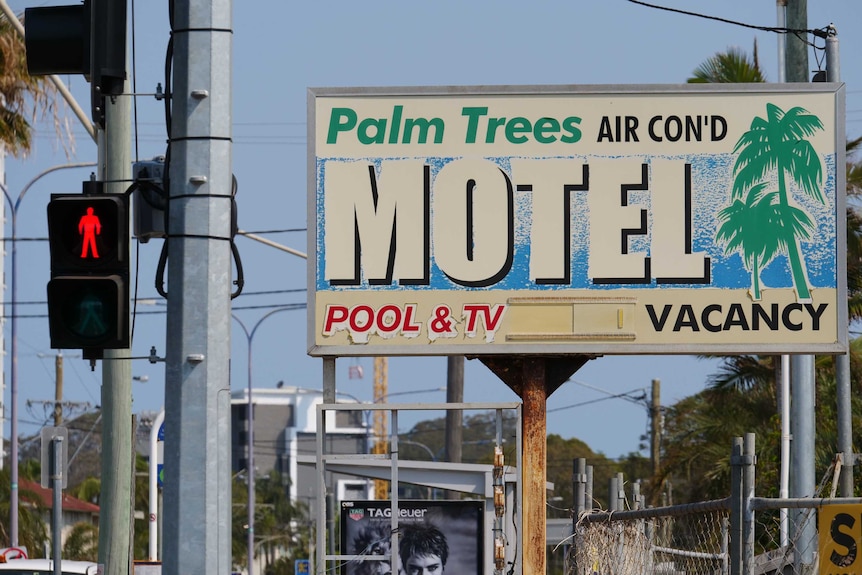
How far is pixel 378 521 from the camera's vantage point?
15.8m

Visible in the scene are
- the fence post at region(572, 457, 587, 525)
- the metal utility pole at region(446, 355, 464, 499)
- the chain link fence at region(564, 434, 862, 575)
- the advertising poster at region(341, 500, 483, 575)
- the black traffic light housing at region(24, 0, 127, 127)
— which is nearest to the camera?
the chain link fence at region(564, 434, 862, 575)

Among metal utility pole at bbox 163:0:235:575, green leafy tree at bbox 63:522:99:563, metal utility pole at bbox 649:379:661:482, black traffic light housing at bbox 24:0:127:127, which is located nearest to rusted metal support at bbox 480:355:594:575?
metal utility pole at bbox 163:0:235:575

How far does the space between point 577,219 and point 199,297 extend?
4.27 m

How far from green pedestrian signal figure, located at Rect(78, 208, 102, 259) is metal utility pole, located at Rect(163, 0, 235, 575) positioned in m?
0.54

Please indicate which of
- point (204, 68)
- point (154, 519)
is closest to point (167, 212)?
point (204, 68)

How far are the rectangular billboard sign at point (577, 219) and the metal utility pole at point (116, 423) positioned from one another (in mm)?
3380

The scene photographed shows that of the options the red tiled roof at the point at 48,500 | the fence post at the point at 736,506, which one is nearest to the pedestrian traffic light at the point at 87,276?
the fence post at the point at 736,506

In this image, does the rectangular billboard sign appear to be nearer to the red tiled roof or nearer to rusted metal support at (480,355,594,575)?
rusted metal support at (480,355,594,575)

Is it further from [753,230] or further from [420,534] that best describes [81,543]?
[753,230]

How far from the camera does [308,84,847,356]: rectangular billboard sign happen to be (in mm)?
10867

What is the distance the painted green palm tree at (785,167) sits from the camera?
11.0 m

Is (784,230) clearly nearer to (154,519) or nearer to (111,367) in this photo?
(111,367)

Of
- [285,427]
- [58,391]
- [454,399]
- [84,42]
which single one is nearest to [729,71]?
[454,399]

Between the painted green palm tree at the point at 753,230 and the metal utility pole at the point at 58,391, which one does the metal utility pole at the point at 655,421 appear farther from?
the painted green palm tree at the point at 753,230
